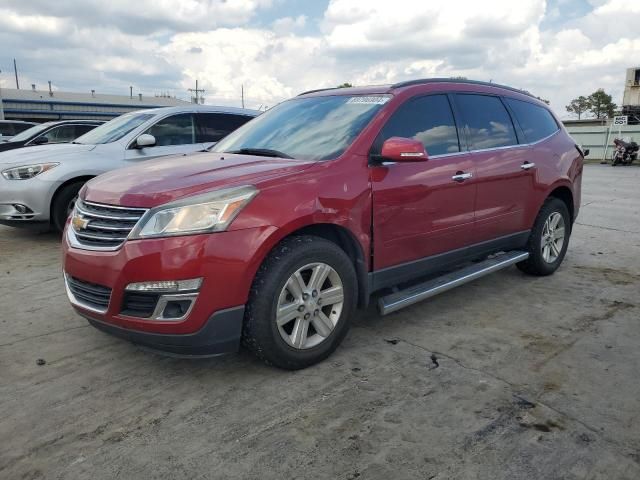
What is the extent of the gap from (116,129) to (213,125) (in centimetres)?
132

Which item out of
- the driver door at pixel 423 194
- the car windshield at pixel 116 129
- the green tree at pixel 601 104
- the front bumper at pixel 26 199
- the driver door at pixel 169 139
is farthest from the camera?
the green tree at pixel 601 104

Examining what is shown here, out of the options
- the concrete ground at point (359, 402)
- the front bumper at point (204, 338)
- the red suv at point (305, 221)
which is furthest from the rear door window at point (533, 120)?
the front bumper at point (204, 338)

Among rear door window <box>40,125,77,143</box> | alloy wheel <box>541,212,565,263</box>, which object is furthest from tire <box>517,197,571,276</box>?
rear door window <box>40,125,77,143</box>

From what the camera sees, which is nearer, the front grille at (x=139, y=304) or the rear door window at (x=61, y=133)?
the front grille at (x=139, y=304)

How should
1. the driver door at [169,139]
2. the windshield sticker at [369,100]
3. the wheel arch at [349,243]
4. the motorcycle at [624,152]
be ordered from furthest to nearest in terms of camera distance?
the motorcycle at [624,152] < the driver door at [169,139] < the windshield sticker at [369,100] < the wheel arch at [349,243]

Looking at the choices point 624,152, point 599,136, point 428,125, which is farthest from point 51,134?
point 599,136

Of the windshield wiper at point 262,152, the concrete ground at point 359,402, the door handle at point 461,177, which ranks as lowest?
the concrete ground at point 359,402

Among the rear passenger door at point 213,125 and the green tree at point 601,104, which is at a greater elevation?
the green tree at point 601,104

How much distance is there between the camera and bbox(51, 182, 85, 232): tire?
613 cm

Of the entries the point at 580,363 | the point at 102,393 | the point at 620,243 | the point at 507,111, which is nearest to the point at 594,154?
the point at 620,243

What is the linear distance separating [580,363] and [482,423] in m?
1.06

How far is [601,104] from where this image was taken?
62562mm

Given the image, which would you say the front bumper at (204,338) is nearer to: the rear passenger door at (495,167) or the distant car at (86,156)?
the rear passenger door at (495,167)

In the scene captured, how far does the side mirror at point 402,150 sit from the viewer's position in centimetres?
320
